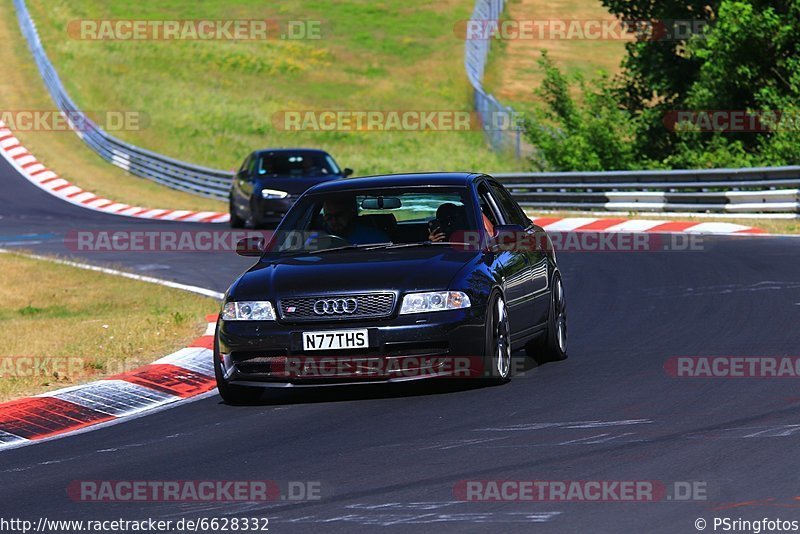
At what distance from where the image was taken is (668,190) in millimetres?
26891

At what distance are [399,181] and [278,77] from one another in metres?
55.5

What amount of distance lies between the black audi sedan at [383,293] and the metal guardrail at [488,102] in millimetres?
25550

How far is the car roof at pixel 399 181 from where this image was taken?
35.1 ft

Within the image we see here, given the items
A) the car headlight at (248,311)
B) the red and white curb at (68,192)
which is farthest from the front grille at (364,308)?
the red and white curb at (68,192)

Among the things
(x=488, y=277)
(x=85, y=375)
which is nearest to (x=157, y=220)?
(x=85, y=375)

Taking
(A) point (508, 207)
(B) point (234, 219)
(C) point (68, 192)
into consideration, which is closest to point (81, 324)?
(A) point (508, 207)

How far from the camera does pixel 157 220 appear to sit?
1264 inches

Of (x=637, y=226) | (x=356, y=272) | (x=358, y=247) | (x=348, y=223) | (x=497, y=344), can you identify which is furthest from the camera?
(x=637, y=226)

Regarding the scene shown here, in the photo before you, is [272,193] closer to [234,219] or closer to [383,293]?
[234,219]

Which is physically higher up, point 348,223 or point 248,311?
point 348,223

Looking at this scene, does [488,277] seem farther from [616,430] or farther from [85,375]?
[85,375]

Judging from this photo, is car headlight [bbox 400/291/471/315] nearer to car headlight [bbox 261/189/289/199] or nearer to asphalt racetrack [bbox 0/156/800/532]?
asphalt racetrack [bbox 0/156/800/532]

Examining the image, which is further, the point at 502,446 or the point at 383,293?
the point at 383,293

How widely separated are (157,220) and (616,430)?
24.9 m
